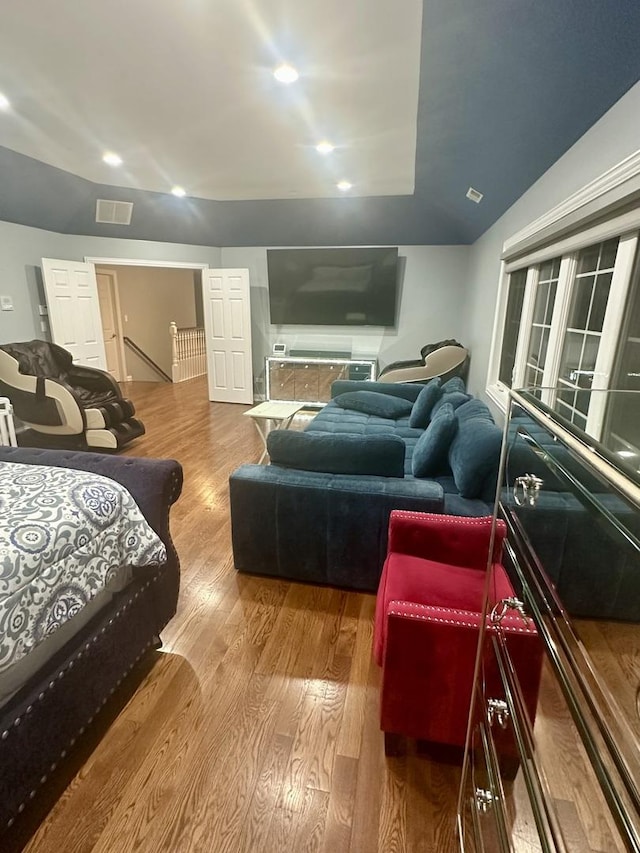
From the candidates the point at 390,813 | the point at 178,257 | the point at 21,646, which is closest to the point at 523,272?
the point at 390,813

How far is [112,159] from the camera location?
11.9 ft

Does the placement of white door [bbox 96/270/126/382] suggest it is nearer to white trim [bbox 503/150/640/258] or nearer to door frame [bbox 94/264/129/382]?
door frame [bbox 94/264/129/382]

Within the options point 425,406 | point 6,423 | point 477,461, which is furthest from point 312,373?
point 477,461

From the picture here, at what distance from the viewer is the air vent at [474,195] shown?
3.36 meters

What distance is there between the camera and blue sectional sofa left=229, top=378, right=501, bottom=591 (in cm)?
199

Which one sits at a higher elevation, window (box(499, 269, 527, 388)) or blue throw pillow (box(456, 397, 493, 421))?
window (box(499, 269, 527, 388))

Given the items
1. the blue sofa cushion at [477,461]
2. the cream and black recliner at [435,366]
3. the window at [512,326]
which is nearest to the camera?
the blue sofa cushion at [477,461]

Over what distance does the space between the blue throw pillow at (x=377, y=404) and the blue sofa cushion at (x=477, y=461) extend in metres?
1.75

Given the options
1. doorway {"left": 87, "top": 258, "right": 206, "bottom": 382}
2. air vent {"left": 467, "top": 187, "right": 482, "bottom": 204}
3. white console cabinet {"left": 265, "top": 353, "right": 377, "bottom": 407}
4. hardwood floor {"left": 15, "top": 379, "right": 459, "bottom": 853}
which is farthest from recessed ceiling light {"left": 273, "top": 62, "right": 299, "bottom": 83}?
doorway {"left": 87, "top": 258, "right": 206, "bottom": 382}

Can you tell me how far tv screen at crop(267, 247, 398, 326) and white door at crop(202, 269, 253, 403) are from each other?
18.6 inches

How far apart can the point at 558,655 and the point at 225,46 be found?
8.75 ft

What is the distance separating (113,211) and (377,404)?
152 inches

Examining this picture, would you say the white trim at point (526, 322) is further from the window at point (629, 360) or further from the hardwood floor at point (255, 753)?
the hardwood floor at point (255, 753)

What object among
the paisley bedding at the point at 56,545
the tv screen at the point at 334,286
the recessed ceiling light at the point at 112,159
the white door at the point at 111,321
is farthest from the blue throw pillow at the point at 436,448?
the white door at the point at 111,321
